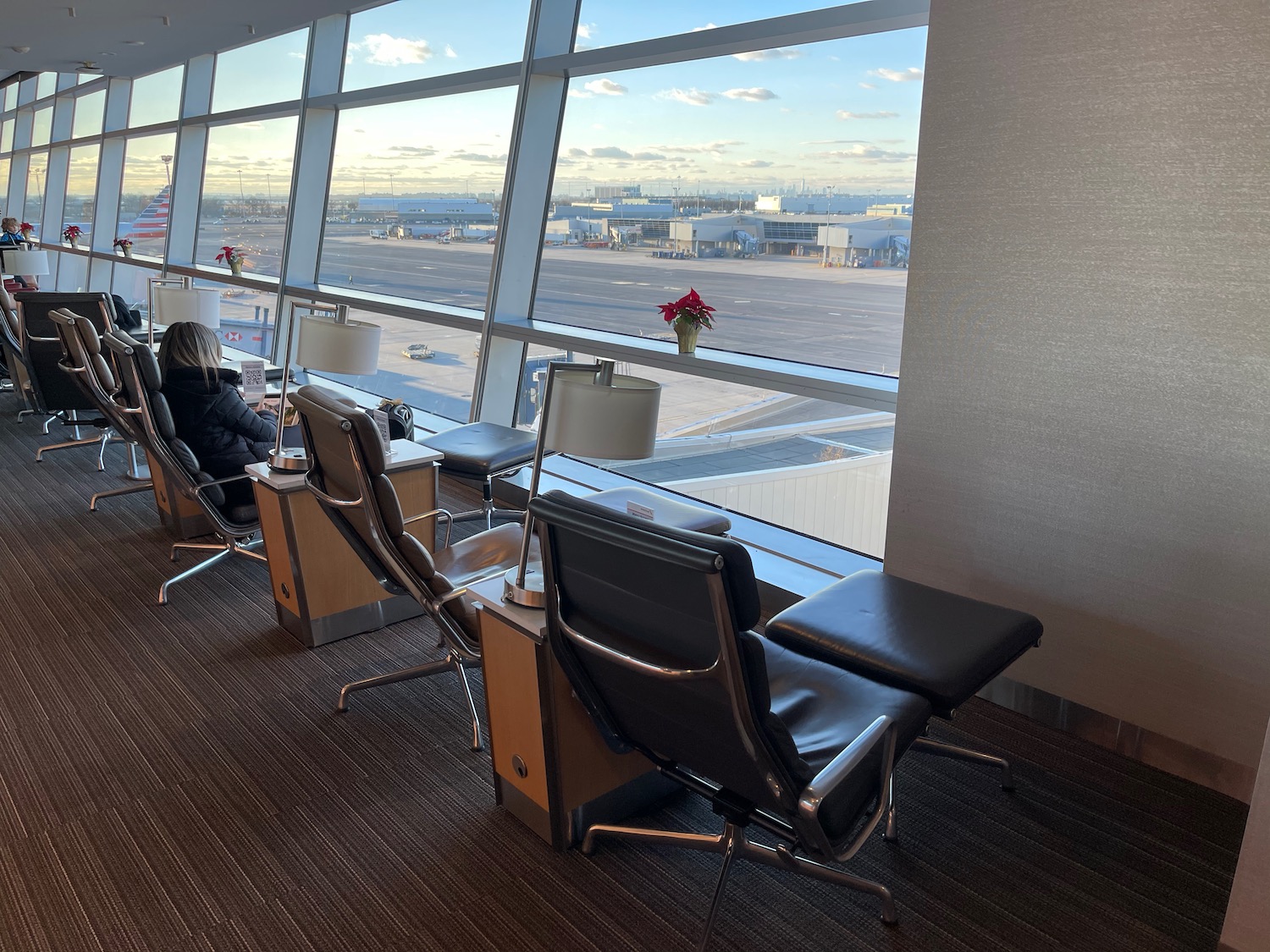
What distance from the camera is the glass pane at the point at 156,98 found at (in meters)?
9.44

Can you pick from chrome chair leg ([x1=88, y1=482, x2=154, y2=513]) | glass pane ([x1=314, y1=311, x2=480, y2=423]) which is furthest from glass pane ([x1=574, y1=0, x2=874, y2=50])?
chrome chair leg ([x1=88, y1=482, x2=154, y2=513])

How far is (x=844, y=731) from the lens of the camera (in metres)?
1.86

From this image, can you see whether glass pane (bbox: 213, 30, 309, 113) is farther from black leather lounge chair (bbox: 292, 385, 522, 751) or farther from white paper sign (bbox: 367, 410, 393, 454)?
black leather lounge chair (bbox: 292, 385, 522, 751)

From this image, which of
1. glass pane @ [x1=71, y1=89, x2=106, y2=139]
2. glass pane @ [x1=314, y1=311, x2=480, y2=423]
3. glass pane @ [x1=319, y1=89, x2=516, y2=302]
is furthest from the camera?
glass pane @ [x1=71, y1=89, x2=106, y2=139]

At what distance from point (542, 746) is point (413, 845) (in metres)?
0.44

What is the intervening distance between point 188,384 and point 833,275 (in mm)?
2699

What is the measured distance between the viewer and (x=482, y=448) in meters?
4.12

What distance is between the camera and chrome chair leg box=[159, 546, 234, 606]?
3.72m

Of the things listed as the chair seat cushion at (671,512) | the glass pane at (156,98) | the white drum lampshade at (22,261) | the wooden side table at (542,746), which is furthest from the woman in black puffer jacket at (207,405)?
the white drum lampshade at (22,261)

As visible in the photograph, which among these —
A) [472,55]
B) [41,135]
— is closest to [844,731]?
[472,55]

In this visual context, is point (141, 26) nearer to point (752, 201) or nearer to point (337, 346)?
point (337, 346)

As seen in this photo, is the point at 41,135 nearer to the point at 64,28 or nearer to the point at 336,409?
the point at 64,28

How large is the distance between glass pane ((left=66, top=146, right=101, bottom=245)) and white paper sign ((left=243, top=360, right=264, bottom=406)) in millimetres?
8620

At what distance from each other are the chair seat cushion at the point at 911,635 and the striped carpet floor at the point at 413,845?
1.56ft
